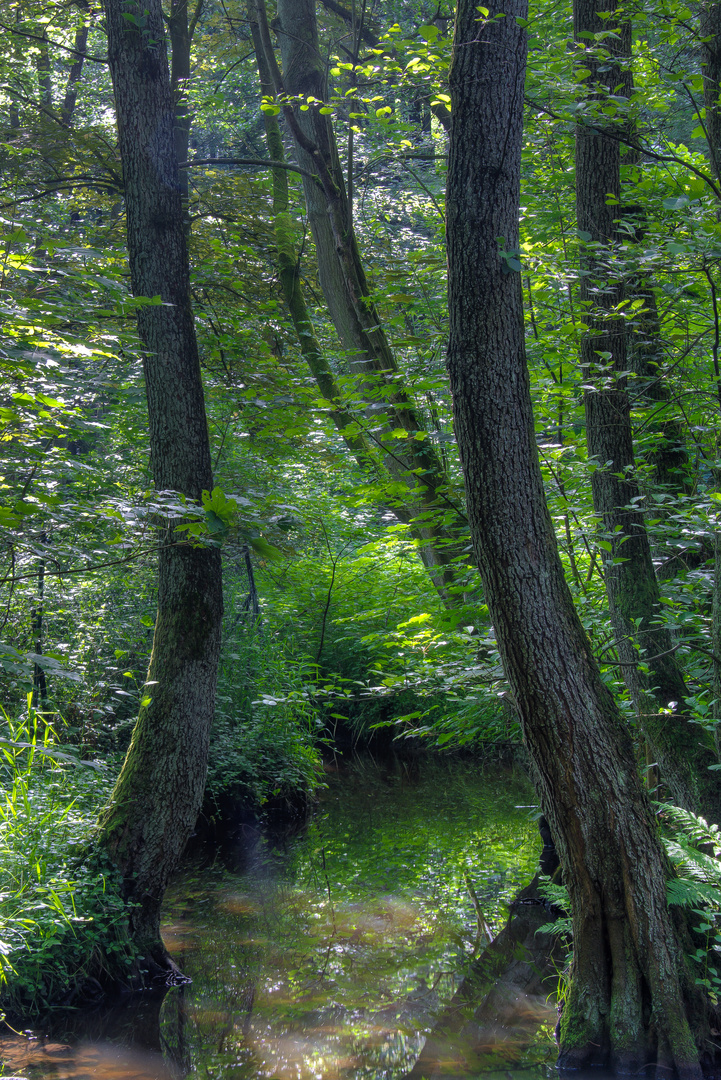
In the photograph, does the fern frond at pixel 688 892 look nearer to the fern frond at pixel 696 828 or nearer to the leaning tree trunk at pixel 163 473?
the fern frond at pixel 696 828

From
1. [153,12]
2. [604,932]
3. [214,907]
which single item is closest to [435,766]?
[214,907]

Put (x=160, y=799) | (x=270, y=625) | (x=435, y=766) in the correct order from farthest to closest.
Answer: (x=435, y=766)
(x=270, y=625)
(x=160, y=799)

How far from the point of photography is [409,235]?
10.5m

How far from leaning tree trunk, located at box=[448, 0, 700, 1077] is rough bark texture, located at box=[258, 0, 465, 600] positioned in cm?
204

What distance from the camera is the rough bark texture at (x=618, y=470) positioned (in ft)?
14.3

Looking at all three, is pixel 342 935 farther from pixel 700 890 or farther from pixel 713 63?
pixel 713 63

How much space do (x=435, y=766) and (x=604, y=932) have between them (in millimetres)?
8182

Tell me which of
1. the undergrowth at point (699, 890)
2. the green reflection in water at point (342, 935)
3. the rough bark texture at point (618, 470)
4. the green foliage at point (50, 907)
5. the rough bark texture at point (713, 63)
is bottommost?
the green reflection in water at point (342, 935)

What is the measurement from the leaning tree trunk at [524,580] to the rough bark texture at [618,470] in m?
0.88

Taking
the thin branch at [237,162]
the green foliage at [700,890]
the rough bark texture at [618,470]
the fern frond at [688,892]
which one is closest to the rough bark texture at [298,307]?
the thin branch at [237,162]

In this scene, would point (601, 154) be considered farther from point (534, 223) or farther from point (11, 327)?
point (11, 327)

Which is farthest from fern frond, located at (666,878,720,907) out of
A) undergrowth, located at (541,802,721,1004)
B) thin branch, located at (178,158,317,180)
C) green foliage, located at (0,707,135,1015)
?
thin branch, located at (178,158,317,180)

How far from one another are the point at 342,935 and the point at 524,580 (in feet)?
11.1

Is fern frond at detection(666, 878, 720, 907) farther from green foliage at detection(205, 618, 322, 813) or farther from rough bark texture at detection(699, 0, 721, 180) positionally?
green foliage at detection(205, 618, 322, 813)
